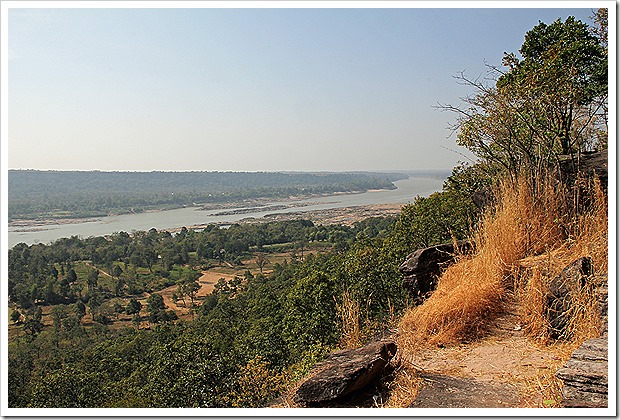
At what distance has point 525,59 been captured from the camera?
723 cm

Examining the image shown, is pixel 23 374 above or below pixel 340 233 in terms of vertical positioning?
below

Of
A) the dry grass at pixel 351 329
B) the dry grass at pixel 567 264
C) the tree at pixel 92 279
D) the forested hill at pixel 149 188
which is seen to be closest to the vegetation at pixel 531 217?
the dry grass at pixel 567 264

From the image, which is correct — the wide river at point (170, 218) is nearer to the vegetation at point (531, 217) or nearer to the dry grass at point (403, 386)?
the vegetation at point (531, 217)

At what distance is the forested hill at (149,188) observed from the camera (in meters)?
22.5

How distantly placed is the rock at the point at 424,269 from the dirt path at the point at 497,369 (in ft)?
2.94

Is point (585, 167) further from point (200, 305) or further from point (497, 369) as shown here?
point (200, 305)

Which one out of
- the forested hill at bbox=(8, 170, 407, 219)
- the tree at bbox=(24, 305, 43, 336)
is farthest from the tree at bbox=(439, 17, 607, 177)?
the tree at bbox=(24, 305, 43, 336)

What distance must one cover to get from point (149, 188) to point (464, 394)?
39.1 meters

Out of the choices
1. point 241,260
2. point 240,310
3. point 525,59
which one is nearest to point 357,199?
point 241,260

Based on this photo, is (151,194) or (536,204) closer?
(536,204)

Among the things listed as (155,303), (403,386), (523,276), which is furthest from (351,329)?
(155,303)

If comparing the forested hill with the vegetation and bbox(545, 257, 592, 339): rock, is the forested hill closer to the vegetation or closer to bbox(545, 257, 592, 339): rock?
the vegetation

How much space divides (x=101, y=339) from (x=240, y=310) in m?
7.80

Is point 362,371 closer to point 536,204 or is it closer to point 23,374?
point 536,204
